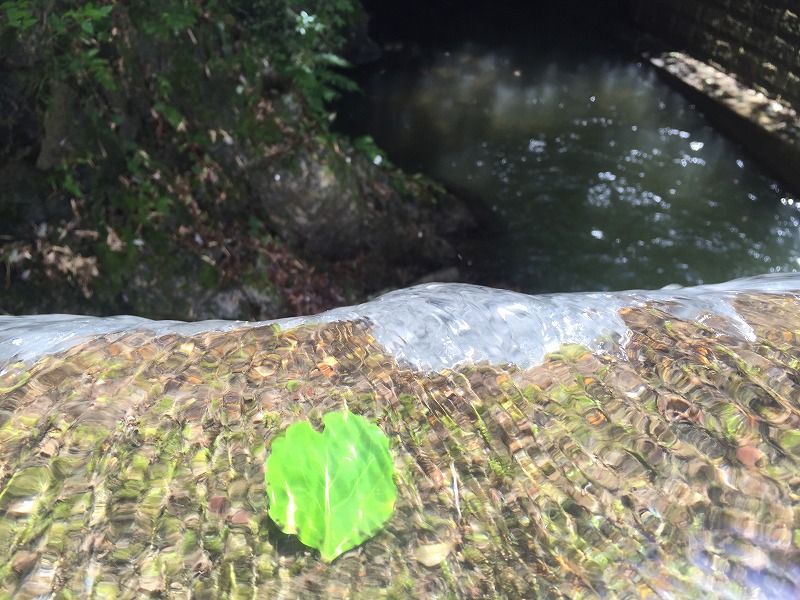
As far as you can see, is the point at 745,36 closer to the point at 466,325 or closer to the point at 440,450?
the point at 466,325

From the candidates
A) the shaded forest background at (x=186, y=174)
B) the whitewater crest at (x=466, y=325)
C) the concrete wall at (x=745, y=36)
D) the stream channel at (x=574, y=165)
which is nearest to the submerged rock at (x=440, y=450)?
the whitewater crest at (x=466, y=325)

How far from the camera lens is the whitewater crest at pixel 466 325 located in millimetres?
1665

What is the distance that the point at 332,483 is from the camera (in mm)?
1282

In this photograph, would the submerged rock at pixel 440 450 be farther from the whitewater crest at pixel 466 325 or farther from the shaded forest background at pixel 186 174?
the shaded forest background at pixel 186 174

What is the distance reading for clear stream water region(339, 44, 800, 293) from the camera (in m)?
5.89

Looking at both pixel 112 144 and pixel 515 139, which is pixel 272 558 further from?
pixel 515 139

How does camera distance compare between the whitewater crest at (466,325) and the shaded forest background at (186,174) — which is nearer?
the whitewater crest at (466,325)

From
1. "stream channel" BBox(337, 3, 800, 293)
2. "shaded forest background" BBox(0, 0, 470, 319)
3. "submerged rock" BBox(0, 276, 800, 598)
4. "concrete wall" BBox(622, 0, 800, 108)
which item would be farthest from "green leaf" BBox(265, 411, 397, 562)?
"concrete wall" BBox(622, 0, 800, 108)

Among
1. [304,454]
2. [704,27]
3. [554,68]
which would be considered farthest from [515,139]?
[304,454]

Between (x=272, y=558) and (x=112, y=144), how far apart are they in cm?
361

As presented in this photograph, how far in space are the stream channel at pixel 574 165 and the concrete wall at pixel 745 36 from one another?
753 mm

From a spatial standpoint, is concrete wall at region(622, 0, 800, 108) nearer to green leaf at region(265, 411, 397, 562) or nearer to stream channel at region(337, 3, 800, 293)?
stream channel at region(337, 3, 800, 293)

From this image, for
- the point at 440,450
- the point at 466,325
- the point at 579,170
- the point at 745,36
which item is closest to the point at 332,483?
the point at 440,450

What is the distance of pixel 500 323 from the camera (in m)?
1.77
